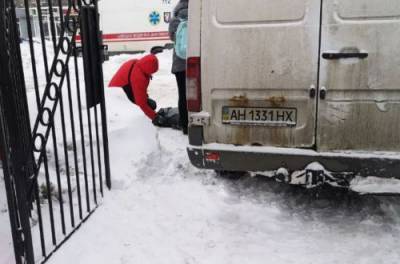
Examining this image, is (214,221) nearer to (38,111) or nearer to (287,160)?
(287,160)

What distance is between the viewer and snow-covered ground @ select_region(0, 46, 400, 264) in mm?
3297

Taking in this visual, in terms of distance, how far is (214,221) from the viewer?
384 cm

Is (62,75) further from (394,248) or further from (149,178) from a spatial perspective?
(394,248)

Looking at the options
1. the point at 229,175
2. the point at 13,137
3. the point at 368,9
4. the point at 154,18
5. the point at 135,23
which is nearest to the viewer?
the point at 13,137

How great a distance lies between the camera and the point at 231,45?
358 centimetres

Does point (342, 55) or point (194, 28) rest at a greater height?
point (194, 28)

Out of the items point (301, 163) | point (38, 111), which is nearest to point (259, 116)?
point (301, 163)

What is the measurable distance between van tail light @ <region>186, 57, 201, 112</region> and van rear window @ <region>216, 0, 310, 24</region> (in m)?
0.40

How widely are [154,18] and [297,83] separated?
15030mm

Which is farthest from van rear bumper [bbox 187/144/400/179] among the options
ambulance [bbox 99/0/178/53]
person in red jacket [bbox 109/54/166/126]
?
ambulance [bbox 99/0/178/53]

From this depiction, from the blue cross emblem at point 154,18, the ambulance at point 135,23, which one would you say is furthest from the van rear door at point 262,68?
the blue cross emblem at point 154,18

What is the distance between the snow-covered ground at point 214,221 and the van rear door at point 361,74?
764 millimetres

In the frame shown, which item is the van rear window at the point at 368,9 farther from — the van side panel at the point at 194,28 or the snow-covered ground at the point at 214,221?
the snow-covered ground at the point at 214,221

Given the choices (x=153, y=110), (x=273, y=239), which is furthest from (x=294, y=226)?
(x=153, y=110)
